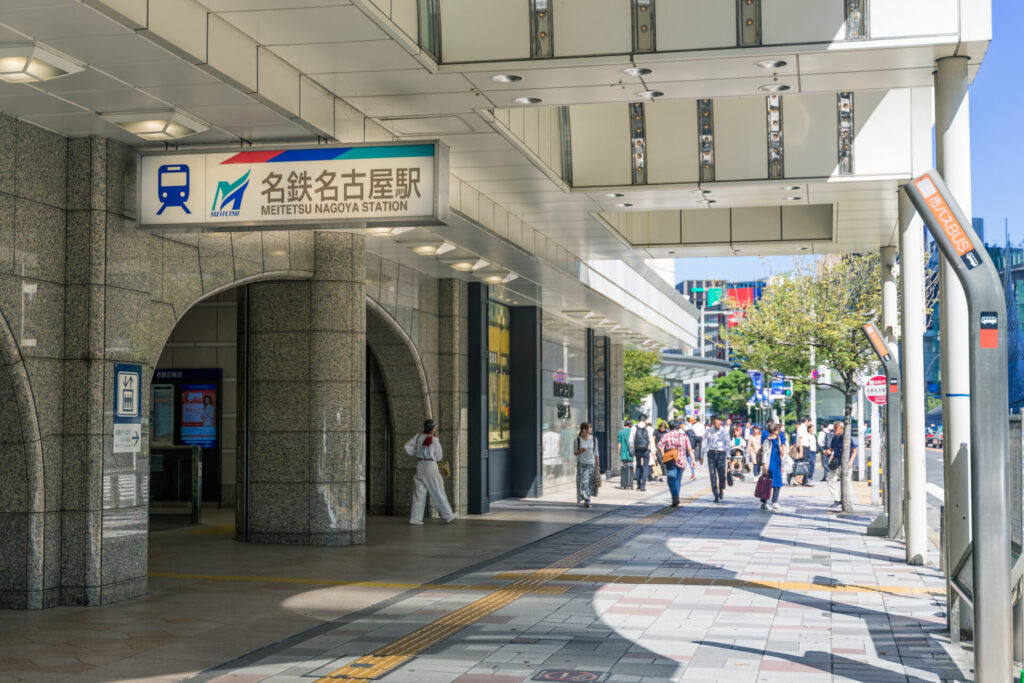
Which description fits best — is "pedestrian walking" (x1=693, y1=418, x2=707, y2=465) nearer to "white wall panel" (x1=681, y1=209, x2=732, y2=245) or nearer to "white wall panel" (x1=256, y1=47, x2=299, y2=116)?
"white wall panel" (x1=681, y1=209, x2=732, y2=245)

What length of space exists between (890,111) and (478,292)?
29.0 ft

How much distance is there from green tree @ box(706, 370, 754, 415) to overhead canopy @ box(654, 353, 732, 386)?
12.2 meters

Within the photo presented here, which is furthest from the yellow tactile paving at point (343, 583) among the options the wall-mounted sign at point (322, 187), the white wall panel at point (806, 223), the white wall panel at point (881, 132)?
the white wall panel at point (806, 223)

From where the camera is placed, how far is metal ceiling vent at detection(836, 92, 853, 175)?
41.6 ft

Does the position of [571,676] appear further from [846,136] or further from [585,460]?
[585,460]

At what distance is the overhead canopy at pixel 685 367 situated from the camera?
66.2 metres

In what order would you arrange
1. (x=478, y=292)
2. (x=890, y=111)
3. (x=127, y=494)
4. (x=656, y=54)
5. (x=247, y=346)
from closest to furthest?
(x=656, y=54) → (x=127, y=494) → (x=890, y=111) → (x=247, y=346) → (x=478, y=292)

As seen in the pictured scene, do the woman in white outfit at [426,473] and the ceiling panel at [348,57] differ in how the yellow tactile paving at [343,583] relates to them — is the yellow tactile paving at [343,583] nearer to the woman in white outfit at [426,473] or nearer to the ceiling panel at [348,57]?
the ceiling panel at [348,57]

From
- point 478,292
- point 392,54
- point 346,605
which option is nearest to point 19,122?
point 392,54

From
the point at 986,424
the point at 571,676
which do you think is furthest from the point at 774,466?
the point at 986,424

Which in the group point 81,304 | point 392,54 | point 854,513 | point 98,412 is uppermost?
point 392,54

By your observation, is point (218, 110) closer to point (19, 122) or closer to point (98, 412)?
point (19, 122)

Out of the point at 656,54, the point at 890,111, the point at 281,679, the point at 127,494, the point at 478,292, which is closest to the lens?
the point at 281,679

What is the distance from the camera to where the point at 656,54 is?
875 centimetres
